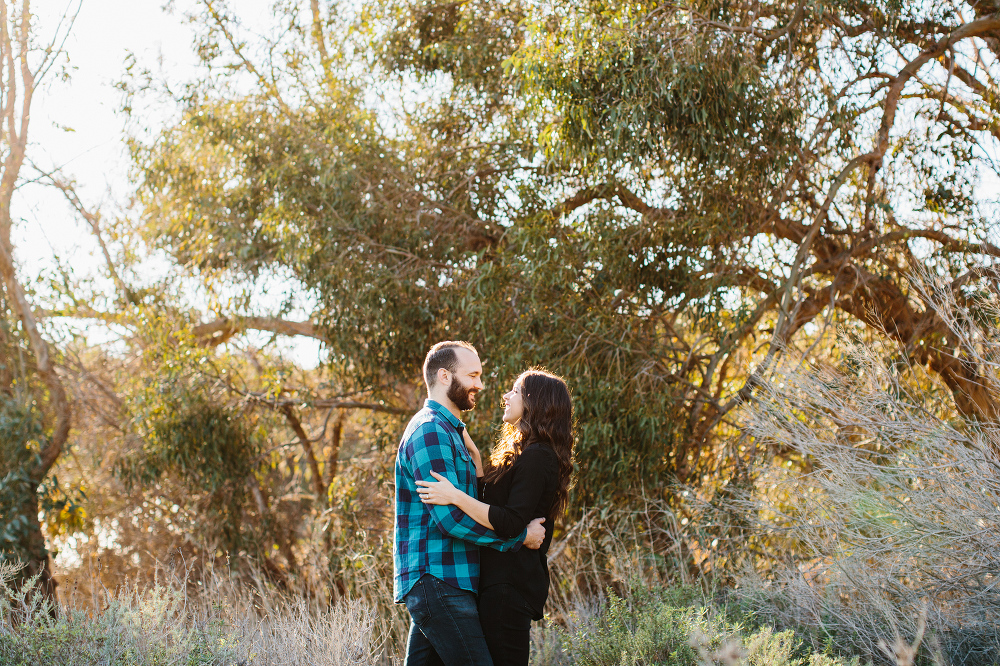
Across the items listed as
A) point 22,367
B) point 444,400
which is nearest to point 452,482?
point 444,400

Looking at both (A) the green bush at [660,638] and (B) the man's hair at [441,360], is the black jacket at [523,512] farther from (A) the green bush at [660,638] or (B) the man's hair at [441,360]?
(A) the green bush at [660,638]

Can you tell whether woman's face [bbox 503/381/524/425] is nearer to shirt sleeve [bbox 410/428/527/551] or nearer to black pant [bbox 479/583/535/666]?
shirt sleeve [bbox 410/428/527/551]

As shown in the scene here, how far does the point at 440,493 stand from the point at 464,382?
0.42m

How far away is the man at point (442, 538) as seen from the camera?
2.56 meters

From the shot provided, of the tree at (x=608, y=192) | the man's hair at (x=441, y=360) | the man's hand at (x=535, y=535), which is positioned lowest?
the man's hand at (x=535, y=535)

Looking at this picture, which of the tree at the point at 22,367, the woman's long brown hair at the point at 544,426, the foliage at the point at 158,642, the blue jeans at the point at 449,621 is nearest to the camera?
the blue jeans at the point at 449,621

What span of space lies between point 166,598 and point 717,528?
133 inches

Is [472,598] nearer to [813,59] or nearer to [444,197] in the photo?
[444,197]

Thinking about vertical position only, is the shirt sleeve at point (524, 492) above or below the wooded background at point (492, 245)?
below

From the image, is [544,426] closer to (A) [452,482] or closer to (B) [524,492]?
(B) [524,492]

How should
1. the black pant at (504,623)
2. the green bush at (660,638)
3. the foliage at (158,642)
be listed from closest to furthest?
the black pant at (504,623) < the green bush at (660,638) < the foliage at (158,642)

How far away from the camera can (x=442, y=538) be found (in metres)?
2.65

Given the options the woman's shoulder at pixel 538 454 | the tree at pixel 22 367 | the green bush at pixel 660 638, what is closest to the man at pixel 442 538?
the woman's shoulder at pixel 538 454

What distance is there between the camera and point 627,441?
562 cm
